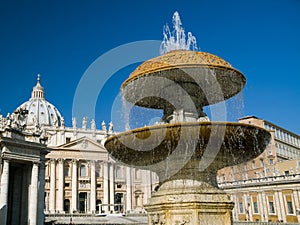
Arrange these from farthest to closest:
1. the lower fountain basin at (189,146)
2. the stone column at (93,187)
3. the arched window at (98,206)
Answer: the stone column at (93,187) → the arched window at (98,206) → the lower fountain basin at (189,146)

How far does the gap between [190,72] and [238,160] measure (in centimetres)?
293

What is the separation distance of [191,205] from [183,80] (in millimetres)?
3552

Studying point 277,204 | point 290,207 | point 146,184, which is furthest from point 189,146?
point 146,184

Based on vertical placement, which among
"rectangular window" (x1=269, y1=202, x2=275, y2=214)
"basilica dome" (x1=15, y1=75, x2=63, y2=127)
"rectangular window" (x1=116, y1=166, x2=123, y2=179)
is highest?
"basilica dome" (x1=15, y1=75, x2=63, y2=127)

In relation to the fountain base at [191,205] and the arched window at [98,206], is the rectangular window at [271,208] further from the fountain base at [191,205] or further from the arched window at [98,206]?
the fountain base at [191,205]

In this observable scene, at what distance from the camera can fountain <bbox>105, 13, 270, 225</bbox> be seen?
911cm

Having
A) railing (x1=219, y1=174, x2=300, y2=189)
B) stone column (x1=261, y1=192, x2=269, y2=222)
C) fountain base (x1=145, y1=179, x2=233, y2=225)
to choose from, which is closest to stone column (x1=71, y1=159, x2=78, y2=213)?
railing (x1=219, y1=174, x2=300, y2=189)

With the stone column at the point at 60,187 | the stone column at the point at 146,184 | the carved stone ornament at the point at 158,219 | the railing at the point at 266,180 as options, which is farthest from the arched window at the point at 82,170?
the carved stone ornament at the point at 158,219

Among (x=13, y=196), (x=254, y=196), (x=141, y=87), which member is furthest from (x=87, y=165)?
(x=141, y=87)

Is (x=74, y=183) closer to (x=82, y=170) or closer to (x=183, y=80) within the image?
(x=82, y=170)

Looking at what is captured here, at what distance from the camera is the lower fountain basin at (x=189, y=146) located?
8.90m

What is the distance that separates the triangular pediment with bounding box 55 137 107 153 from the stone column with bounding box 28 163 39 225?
4473cm

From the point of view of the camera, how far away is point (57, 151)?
65562 mm

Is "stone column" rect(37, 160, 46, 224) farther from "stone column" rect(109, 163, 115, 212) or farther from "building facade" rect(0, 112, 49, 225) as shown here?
"stone column" rect(109, 163, 115, 212)
